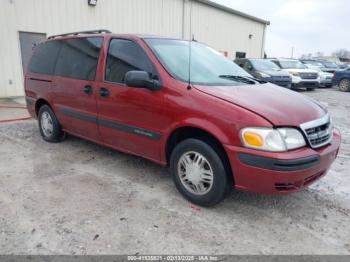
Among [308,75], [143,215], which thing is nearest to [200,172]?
[143,215]

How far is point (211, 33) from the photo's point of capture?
18.8 m

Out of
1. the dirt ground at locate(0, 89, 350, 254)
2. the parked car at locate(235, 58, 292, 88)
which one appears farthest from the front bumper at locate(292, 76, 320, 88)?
the dirt ground at locate(0, 89, 350, 254)

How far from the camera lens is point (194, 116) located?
3090mm

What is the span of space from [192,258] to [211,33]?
17777 mm

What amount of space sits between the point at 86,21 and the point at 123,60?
857 cm

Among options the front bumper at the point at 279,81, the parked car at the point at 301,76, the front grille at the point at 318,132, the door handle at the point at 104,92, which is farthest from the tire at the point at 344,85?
the door handle at the point at 104,92

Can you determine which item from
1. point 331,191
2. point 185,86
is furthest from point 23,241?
point 331,191

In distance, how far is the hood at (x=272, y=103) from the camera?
285cm

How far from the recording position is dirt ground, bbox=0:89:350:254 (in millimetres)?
2635

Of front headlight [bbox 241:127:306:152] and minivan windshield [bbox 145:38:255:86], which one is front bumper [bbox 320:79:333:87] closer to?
minivan windshield [bbox 145:38:255:86]

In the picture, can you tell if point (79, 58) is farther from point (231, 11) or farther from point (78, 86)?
point (231, 11)

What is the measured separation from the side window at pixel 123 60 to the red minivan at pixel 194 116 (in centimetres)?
1

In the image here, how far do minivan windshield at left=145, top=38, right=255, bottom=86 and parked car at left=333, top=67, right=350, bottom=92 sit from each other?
13.7m

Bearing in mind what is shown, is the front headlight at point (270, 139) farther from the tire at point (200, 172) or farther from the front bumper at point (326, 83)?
the front bumper at point (326, 83)
